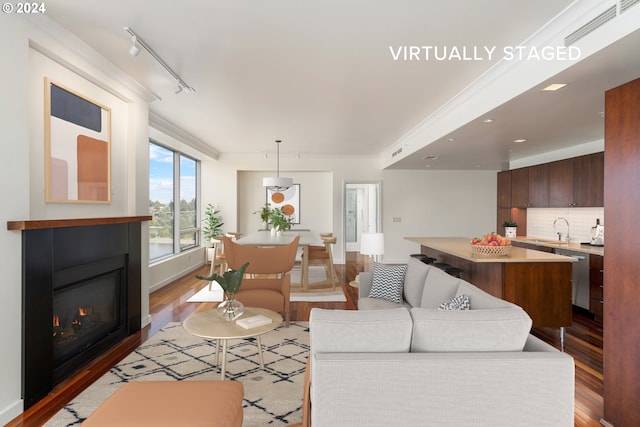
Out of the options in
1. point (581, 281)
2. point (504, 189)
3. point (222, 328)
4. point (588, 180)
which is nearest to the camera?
point (222, 328)

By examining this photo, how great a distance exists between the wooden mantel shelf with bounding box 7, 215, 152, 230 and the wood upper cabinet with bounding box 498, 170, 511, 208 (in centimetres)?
A: 681

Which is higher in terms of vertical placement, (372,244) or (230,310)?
(372,244)

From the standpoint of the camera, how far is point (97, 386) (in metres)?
2.69

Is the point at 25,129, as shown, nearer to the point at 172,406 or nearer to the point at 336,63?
the point at 172,406

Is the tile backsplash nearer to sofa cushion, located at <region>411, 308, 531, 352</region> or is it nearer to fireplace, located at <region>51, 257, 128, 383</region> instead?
sofa cushion, located at <region>411, 308, 531, 352</region>

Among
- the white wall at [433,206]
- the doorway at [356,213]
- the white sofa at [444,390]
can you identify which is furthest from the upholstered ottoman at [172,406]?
the doorway at [356,213]

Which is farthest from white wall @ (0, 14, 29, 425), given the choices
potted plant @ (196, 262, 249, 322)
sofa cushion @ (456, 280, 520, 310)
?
sofa cushion @ (456, 280, 520, 310)

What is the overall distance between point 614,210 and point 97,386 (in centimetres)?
384

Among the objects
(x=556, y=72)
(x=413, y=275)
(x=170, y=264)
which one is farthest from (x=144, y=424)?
(x=170, y=264)

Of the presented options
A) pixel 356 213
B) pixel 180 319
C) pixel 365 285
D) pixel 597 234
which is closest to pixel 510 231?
pixel 597 234

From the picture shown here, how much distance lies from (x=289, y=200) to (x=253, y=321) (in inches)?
257

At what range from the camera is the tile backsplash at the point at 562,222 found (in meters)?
5.51

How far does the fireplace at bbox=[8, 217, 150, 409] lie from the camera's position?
2.43 m

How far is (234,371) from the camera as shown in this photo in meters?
2.92
